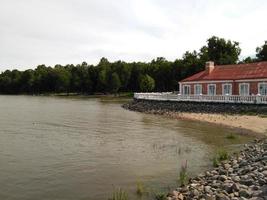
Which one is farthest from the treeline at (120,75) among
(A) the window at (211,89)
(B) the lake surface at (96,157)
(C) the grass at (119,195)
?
(C) the grass at (119,195)

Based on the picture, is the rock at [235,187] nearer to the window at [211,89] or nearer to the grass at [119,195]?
the grass at [119,195]

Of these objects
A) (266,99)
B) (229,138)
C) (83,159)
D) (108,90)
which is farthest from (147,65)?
(83,159)

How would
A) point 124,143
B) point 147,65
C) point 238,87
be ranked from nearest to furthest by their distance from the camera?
point 124,143 → point 238,87 → point 147,65

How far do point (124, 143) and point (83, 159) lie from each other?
5363 millimetres

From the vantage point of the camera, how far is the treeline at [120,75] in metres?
86.6

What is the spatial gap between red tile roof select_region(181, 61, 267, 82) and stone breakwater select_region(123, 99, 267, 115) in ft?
14.3

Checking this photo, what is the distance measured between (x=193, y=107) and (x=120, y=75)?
68037 mm

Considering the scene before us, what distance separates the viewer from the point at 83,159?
18.9 meters

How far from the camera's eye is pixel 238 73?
154 feet

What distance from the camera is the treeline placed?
284 feet

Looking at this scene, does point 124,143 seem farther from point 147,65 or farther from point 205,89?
point 147,65

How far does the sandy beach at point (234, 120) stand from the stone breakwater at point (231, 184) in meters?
13.4

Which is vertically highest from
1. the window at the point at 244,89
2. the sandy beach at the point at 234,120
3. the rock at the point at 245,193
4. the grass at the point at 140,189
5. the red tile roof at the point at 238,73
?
the red tile roof at the point at 238,73

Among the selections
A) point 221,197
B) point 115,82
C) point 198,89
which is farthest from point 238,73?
point 115,82
